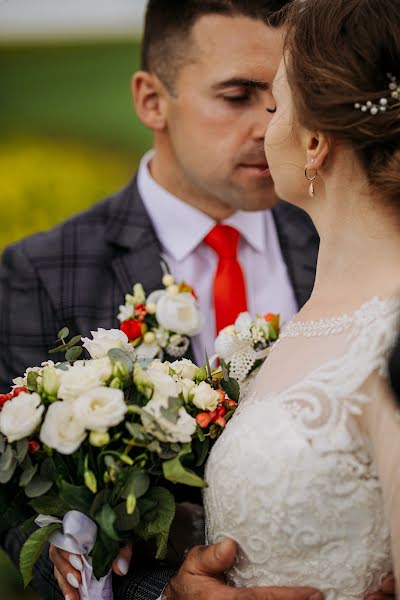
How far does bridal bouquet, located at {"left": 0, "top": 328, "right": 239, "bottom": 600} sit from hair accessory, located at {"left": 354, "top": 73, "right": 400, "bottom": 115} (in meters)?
0.82

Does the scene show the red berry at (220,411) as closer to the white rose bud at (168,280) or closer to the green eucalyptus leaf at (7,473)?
the green eucalyptus leaf at (7,473)

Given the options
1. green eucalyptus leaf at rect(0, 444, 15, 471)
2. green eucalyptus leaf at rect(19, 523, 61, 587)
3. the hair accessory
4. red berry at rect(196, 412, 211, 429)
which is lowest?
green eucalyptus leaf at rect(19, 523, 61, 587)

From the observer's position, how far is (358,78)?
1.92m

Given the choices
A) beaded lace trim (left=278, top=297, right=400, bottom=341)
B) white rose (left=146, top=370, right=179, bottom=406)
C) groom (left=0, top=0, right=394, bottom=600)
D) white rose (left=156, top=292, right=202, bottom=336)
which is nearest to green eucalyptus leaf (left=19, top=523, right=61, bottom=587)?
white rose (left=146, top=370, right=179, bottom=406)

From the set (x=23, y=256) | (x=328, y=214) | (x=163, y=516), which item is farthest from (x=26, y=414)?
(x=23, y=256)

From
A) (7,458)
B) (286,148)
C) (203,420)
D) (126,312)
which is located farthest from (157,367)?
(126,312)

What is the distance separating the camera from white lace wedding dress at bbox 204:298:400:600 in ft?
6.03

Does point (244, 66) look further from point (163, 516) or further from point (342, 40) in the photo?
point (163, 516)

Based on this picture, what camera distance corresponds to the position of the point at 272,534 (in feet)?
6.33

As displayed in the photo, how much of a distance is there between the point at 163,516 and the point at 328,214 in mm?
893

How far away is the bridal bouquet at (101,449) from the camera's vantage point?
194 cm

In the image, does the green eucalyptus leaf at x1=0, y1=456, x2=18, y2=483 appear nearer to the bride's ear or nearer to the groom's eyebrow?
the bride's ear

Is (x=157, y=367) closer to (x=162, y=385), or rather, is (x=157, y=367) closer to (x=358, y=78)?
(x=162, y=385)

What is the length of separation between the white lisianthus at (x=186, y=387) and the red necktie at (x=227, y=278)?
Result: 3.47ft
